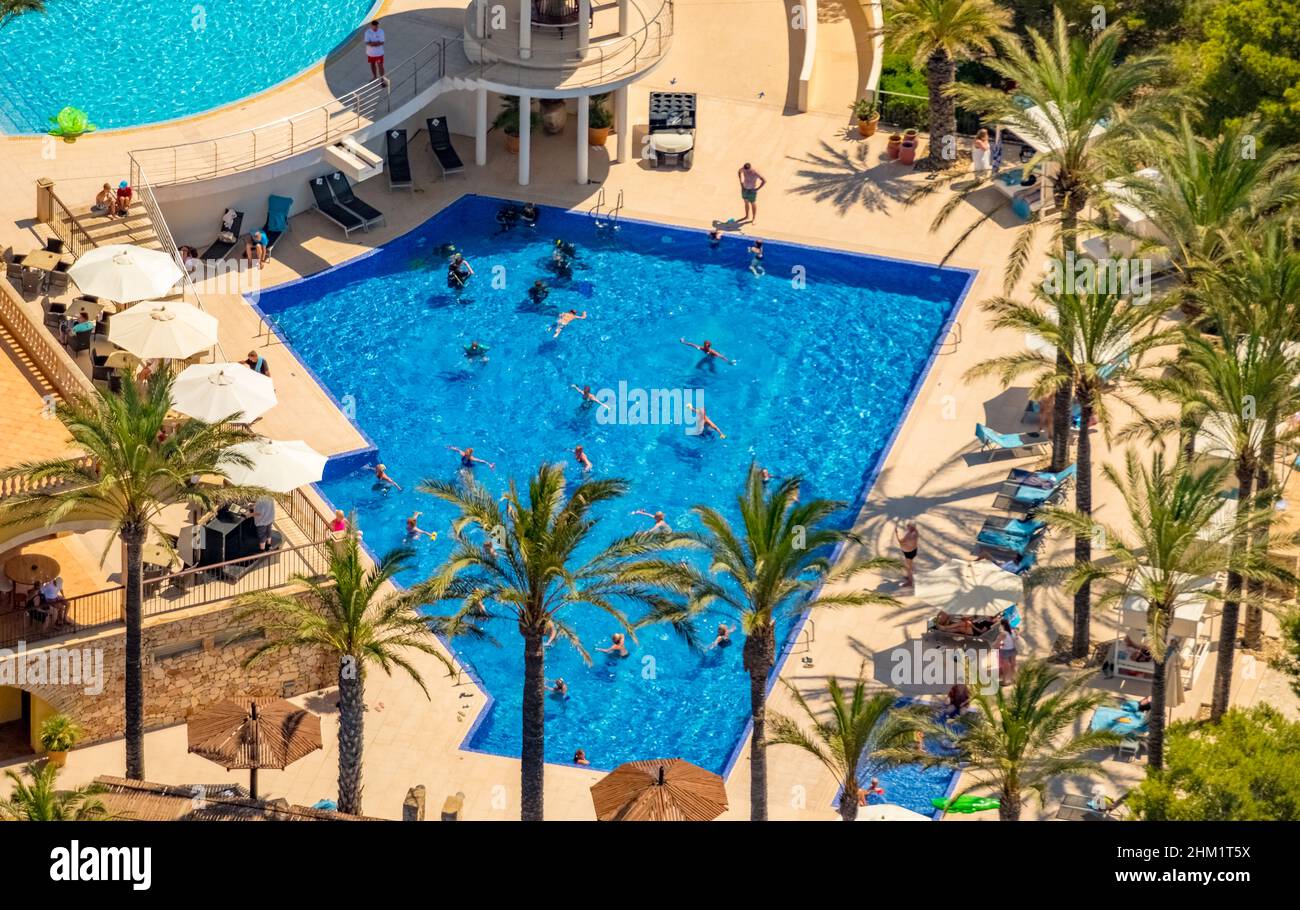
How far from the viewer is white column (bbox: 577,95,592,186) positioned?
168 ft

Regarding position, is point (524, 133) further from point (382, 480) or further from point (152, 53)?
point (382, 480)

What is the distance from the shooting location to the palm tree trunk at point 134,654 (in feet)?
115

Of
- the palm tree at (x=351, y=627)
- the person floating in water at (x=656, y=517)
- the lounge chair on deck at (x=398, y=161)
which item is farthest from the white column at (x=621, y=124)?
the palm tree at (x=351, y=627)

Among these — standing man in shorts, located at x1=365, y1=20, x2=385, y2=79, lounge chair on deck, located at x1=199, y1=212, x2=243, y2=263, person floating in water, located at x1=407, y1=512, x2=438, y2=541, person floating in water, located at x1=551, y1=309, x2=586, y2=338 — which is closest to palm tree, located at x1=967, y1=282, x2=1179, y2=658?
person floating in water, located at x1=407, y1=512, x2=438, y2=541

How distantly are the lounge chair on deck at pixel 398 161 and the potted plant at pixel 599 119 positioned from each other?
14.0 feet

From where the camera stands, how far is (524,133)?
2032 inches

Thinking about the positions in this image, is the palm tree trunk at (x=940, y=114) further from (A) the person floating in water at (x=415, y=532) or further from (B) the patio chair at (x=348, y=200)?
(A) the person floating in water at (x=415, y=532)

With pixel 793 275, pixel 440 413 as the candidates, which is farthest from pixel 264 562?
pixel 793 275

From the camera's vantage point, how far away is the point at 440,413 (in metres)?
46.2

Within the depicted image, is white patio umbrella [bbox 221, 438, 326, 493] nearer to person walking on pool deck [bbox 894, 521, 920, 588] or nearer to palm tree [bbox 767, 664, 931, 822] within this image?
palm tree [bbox 767, 664, 931, 822]

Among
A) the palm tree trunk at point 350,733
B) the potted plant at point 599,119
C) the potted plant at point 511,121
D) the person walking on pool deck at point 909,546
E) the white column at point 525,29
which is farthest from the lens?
the potted plant at point 599,119

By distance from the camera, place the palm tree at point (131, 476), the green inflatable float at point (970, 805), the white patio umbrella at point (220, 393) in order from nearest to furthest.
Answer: the palm tree at point (131, 476) → the green inflatable float at point (970, 805) → the white patio umbrella at point (220, 393)

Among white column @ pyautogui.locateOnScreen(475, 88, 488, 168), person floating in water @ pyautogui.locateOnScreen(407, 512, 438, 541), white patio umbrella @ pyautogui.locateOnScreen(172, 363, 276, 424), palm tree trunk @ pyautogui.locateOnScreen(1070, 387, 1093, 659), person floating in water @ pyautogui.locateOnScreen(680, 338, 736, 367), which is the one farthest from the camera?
white column @ pyautogui.locateOnScreen(475, 88, 488, 168)

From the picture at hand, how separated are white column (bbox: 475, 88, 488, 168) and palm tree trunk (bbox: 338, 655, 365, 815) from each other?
19203mm
